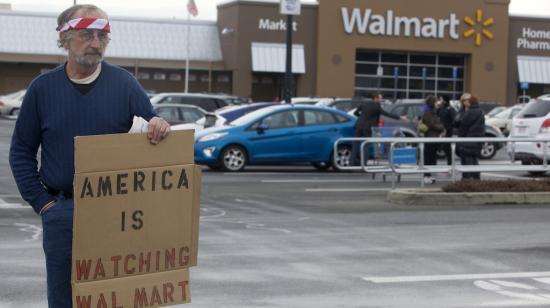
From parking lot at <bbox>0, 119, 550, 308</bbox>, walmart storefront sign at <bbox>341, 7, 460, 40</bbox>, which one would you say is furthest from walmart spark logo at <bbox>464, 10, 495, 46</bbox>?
parking lot at <bbox>0, 119, 550, 308</bbox>

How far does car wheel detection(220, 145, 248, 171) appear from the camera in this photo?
23.4 metres

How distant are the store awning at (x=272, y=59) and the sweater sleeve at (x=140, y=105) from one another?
55.4 meters

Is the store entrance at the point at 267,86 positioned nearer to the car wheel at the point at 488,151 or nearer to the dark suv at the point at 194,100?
the dark suv at the point at 194,100

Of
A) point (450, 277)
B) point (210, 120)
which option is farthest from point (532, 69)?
point (450, 277)

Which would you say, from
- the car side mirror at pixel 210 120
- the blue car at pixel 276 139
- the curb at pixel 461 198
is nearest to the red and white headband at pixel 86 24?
the curb at pixel 461 198

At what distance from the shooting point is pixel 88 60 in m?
5.02

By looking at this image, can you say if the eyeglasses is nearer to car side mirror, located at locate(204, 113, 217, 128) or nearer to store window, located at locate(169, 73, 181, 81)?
car side mirror, located at locate(204, 113, 217, 128)

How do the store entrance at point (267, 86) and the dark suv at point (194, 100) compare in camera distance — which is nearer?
the dark suv at point (194, 100)

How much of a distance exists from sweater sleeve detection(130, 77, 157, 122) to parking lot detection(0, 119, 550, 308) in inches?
130

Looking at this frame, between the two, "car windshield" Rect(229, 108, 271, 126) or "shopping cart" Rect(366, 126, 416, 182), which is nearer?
"shopping cart" Rect(366, 126, 416, 182)

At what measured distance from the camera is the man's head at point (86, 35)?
5.00m

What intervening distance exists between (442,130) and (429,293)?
1295cm

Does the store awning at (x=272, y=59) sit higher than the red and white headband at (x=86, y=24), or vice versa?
the store awning at (x=272, y=59)

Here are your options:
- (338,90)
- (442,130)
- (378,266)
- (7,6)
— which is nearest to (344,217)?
(378,266)
